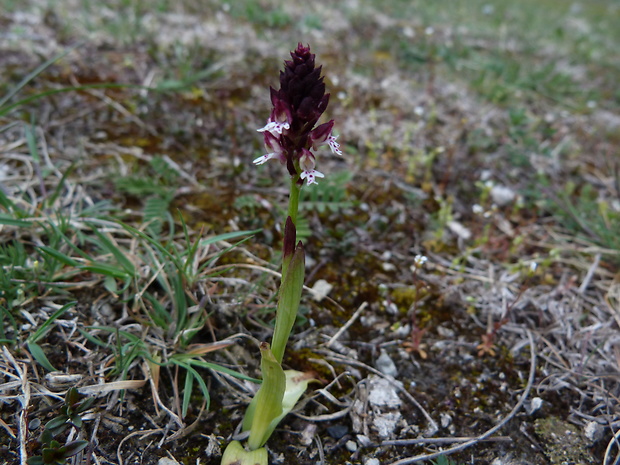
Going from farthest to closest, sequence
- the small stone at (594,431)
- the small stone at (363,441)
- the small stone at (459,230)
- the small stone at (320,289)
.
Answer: the small stone at (459,230) → the small stone at (320,289) → the small stone at (594,431) → the small stone at (363,441)

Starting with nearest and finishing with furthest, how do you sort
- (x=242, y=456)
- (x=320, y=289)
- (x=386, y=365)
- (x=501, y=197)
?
(x=242, y=456) < (x=386, y=365) < (x=320, y=289) < (x=501, y=197)

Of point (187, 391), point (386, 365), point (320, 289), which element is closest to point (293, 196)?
point (187, 391)

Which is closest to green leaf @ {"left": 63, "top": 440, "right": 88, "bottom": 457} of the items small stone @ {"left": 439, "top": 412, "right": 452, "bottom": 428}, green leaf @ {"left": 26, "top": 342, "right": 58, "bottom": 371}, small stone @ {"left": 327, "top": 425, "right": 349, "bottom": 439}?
green leaf @ {"left": 26, "top": 342, "right": 58, "bottom": 371}

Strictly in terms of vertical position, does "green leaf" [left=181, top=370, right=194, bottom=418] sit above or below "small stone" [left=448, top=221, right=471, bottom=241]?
below

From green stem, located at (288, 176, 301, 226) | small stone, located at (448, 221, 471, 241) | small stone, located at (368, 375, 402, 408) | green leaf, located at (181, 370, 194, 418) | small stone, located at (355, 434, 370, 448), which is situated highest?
green stem, located at (288, 176, 301, 226)

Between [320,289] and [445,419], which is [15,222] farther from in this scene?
[445,419]

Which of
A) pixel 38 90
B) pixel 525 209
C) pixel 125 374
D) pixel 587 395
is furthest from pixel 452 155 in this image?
pixel 38 90

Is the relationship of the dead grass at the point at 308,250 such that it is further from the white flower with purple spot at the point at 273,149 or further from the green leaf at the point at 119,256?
the white flower with purple spot at the point at 273,149

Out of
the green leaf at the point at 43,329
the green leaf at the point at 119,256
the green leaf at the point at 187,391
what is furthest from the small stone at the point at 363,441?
the green leaf at the point at 43,329

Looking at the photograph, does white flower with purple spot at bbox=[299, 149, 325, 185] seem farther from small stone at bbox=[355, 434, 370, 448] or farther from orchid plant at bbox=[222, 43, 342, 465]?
small stone at bbox=[355, 434, 370, 448]
